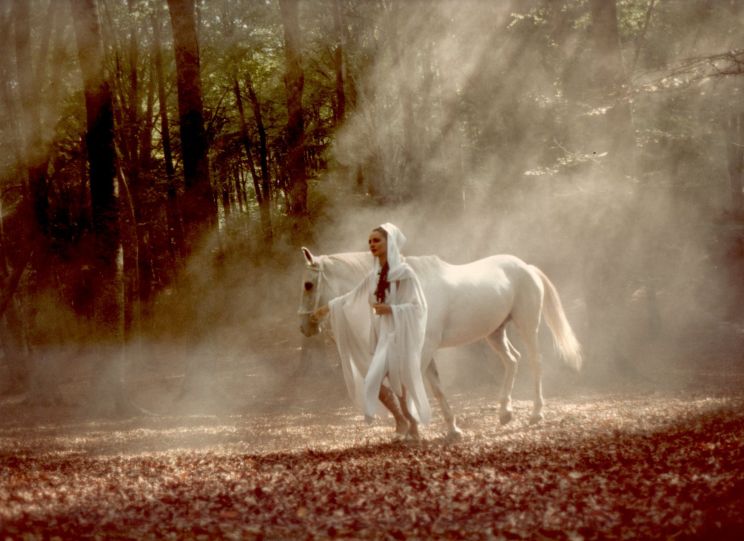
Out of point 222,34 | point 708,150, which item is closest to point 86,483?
point 222,34

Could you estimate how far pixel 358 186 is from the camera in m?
24.2

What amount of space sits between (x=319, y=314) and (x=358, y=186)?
14196mm

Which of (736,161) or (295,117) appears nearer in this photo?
(295,117)

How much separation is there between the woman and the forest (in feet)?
19.1

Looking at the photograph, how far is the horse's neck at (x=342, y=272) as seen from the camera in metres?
10.7

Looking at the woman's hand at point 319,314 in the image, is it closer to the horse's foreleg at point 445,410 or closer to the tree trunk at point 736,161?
the horse's foreleg at point 445,410

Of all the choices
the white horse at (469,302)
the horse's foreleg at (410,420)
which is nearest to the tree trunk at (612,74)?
the white horse at (469,302)

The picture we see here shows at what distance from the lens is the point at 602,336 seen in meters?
23.3

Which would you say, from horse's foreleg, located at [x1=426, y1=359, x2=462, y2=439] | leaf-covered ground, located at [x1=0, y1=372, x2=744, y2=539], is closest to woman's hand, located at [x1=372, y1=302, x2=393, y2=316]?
horse's foreleg, located at [x1=426, y1=359, x2=462, y2=439]

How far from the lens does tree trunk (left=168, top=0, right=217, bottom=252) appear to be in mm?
17109

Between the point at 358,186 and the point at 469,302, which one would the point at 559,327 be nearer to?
the point at 469,302

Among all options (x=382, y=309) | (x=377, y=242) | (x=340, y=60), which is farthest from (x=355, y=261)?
(x=340, y=60)

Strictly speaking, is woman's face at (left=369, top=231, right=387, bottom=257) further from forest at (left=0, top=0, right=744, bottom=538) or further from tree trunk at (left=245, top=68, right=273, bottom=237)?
tree trunk at (left=245, top=68, right=273, bottom=237)

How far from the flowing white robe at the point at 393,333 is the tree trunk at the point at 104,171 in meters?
6.64
